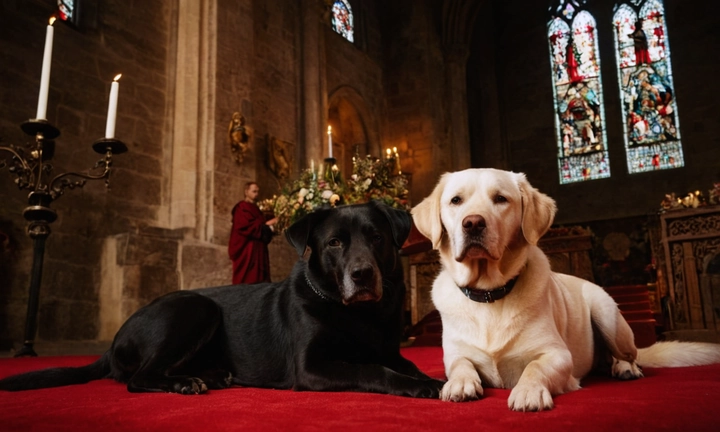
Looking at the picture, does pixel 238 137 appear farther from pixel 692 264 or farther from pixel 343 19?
pixel 343 19

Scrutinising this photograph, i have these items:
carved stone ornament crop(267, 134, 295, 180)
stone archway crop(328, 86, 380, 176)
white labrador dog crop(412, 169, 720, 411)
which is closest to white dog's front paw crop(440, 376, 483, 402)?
white labrador dog crop(412, 169, 720, 411)

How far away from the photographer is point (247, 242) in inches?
320

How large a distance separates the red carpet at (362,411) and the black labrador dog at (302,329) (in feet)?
0.50

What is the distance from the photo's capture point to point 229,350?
Result: 9.69 feet

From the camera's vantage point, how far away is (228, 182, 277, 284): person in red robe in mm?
8047

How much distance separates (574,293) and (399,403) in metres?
1.24

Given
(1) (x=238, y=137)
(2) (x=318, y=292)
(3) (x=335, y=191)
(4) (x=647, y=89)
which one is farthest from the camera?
(4) (x=647, y=89)

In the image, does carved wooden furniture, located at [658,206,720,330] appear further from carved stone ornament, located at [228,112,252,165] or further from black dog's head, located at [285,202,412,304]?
carved stone ornament, located at [228,112,252,165]

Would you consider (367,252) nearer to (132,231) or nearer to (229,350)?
(229,350)

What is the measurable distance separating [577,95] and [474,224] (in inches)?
767

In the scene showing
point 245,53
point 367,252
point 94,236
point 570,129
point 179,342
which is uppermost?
point 570,129

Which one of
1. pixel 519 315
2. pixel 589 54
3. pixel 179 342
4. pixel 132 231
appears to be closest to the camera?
pixel 519 315

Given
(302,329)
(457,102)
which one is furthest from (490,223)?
(457,102)

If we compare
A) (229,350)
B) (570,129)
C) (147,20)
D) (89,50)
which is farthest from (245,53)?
(570,129)
